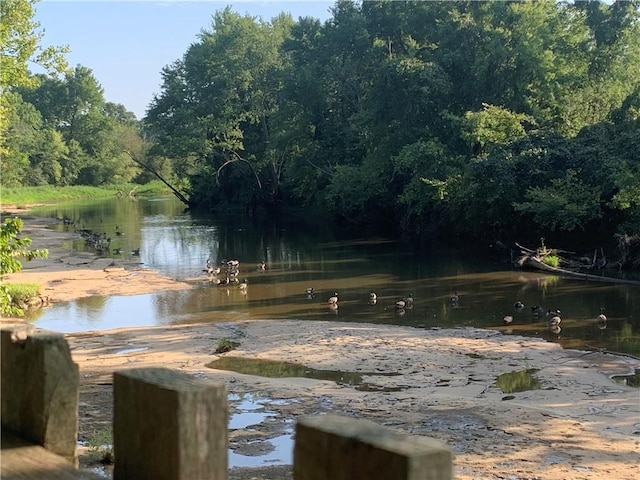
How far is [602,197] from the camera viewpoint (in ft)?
96.6

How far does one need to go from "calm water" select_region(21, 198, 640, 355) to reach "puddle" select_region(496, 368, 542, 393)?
3.04 meters

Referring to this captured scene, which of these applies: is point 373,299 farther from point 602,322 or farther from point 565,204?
point 565,204

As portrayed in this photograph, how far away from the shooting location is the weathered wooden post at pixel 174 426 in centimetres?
151

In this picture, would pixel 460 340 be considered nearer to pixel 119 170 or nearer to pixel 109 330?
pixel 109 330

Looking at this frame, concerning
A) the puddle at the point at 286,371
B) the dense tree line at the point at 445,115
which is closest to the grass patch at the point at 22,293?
the puddle at the point at 286,371

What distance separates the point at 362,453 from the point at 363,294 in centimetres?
2307

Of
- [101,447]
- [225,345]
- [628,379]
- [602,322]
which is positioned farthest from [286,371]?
[602,322]

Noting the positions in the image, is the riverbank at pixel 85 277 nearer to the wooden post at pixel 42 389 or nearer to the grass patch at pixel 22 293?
the grass patch at pixel 22 293

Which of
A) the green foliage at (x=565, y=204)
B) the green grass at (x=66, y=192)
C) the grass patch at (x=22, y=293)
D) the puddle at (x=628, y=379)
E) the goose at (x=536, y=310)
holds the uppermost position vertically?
the green grass at (x=66, y=192)

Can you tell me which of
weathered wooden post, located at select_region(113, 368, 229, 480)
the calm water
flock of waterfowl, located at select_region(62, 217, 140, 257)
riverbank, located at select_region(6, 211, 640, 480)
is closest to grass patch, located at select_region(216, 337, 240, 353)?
riverbank, located at select_region(6, 211, 640, 480)

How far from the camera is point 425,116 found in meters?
39.6

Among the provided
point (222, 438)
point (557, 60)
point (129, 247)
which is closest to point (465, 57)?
point (557, 60)

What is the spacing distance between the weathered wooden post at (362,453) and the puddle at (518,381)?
40.1 feet

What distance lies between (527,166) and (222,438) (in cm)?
3158
